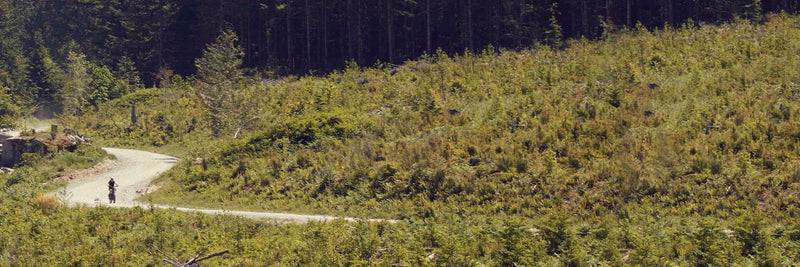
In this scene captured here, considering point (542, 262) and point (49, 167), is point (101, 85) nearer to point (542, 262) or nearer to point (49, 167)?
point (49, 167)

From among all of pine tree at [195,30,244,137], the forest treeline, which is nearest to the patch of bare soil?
pine tree at [195,30,244,137]

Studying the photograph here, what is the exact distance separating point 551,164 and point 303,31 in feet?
181

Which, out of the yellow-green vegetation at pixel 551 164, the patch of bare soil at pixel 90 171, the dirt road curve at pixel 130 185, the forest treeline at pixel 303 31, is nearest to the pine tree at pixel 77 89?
the forest treeline at pixel 303 31

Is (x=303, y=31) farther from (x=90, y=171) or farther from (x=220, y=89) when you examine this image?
(x=90, y=171)

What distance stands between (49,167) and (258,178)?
13348mm

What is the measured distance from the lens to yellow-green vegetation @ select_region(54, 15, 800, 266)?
12164mm

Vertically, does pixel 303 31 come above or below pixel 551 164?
above

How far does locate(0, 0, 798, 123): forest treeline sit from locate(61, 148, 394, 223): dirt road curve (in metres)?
18.5

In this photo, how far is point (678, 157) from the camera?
16094 millimetres

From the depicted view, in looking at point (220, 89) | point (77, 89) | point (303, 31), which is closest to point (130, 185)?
point (220, 89)

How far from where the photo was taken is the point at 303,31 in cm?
6838

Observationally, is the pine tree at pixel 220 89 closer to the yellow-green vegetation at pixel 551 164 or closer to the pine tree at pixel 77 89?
the yellow-green vegetation at pixel 551 164

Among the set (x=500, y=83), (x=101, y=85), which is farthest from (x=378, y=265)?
(x=101, y=85)

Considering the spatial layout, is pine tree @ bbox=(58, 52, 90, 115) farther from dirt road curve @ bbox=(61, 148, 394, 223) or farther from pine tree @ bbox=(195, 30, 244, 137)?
dirt road curve @ bbox=(61, 148, 394, 223)
